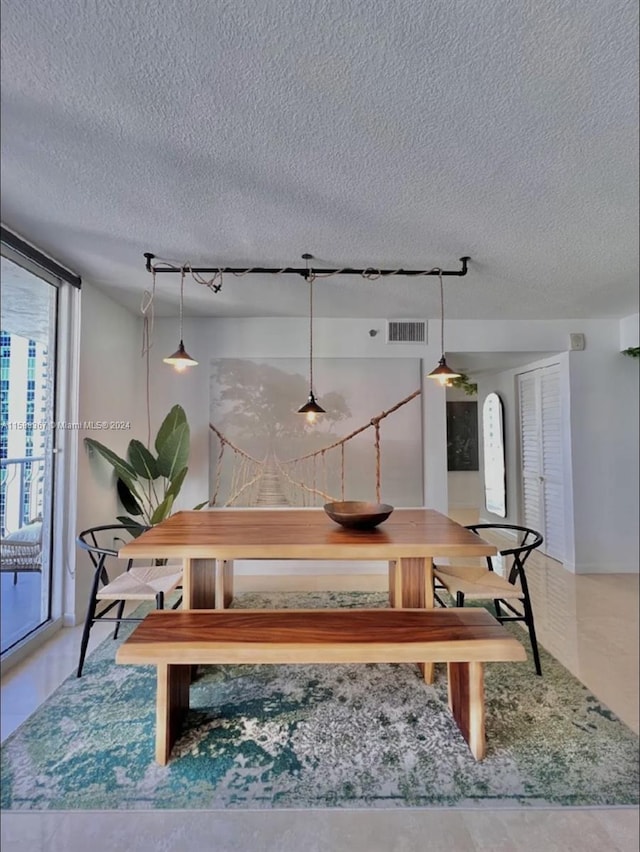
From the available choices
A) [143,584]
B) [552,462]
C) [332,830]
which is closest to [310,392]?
[143,584]

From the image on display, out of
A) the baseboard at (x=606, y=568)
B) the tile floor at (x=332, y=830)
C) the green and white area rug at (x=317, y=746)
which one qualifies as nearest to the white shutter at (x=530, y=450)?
the baseboard at (x=606, y=568)

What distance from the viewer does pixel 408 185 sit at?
1648 mm

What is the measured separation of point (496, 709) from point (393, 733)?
0.51m

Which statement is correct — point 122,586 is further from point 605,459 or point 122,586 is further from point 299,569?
point 605,459

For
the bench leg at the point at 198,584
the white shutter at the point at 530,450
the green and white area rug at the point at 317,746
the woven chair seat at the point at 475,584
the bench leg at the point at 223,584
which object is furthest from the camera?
the white shutter at the point at 530,450

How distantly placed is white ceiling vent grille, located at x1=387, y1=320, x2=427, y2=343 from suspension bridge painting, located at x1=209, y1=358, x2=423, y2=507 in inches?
11.2

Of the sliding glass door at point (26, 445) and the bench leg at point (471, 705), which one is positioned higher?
the sliding glass door at point (26, 445)

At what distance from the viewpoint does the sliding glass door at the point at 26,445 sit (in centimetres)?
140

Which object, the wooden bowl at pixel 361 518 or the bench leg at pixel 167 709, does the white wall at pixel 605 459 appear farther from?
the bench leg at pixel 167 709

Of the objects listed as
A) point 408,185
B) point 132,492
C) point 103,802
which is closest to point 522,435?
point 408,185

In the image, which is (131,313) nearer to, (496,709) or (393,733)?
(393,733)

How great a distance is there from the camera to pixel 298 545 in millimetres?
1754

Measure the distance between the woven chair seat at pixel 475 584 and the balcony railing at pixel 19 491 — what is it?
2.08 meters

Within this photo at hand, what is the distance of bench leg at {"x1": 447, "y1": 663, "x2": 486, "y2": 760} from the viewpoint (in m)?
1.47
